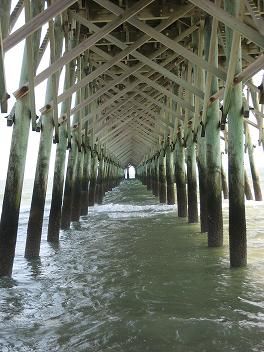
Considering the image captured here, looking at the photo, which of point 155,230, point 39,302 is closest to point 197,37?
point 155,230

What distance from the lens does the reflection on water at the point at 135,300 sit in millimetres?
2920

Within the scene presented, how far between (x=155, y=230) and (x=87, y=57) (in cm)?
418

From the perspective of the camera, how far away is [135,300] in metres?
3.77

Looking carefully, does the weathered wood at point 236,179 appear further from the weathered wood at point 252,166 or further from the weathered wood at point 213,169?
the weathered wood at point 252,166

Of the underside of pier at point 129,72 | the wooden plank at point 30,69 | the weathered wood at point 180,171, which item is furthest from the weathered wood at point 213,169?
the weathered wood at point 180,171

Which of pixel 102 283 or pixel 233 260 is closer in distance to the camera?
pixel 102 283

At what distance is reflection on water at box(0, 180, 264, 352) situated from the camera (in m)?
2.92

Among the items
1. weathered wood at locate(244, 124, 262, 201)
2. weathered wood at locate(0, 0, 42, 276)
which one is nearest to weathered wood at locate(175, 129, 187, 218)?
weathered wood at locate(244, 124, 262, 201)

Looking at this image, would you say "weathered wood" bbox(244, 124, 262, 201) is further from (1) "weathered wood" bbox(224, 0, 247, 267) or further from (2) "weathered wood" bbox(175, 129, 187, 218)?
(1) "weathered wood" bbox(224, 0, 247, 267)

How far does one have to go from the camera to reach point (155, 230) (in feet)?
27.0

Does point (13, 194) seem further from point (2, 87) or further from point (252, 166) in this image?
point (252, 166)

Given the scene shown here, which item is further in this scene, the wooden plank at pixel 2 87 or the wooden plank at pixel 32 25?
the wooden plank at pixel 32 25

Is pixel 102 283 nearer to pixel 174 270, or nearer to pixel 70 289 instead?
pixel 70 289

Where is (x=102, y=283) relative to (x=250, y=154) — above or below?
below
